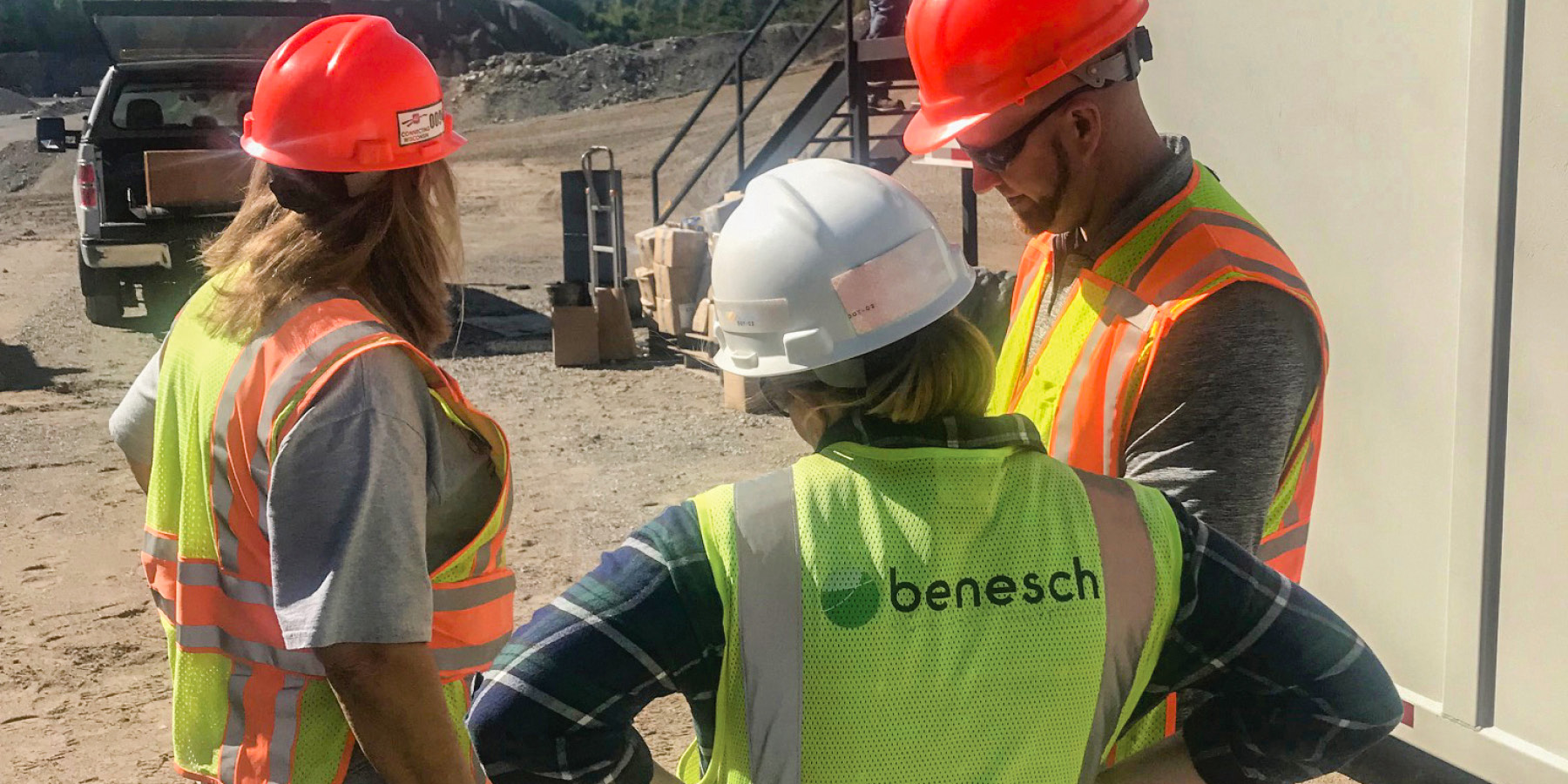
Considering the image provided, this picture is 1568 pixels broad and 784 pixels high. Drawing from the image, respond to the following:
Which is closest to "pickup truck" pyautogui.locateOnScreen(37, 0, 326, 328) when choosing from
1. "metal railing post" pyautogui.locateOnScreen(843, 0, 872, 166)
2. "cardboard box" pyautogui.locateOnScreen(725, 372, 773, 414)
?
"cardboard box" pyautogui.locateOnScreen(725, 372, 773, 414)

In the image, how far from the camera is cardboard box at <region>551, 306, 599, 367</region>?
11.1 m

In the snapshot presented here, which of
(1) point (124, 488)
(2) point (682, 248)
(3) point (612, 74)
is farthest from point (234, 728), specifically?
(3) point (612, 74)

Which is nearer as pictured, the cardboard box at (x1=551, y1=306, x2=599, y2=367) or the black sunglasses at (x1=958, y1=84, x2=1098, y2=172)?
the black sunglasses at (x1=958, y1=84, x2=1098, y2=172)

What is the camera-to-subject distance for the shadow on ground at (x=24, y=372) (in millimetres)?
10641

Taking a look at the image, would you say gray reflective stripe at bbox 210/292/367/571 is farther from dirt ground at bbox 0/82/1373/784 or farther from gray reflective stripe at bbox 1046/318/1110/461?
dirt ground at bbox 0/82/1373/784

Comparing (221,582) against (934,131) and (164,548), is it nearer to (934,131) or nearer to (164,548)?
(164,548)

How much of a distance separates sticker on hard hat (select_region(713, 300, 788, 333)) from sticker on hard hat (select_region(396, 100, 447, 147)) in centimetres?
65

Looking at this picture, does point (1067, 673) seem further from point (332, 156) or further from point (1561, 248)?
point (1561, 248)

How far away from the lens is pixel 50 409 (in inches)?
388

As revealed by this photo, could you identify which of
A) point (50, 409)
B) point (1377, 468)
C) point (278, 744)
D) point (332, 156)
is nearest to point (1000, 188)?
point (332, 156)

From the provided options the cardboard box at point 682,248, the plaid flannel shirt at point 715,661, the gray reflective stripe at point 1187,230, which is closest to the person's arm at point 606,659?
the plaid flannel shirt at point 715,661

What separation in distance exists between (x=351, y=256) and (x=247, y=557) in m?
0.44

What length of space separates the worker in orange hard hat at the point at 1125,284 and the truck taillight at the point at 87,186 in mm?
11038

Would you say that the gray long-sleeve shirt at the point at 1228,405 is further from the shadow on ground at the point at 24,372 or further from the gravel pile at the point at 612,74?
the gravel pile at the point at 612,74
